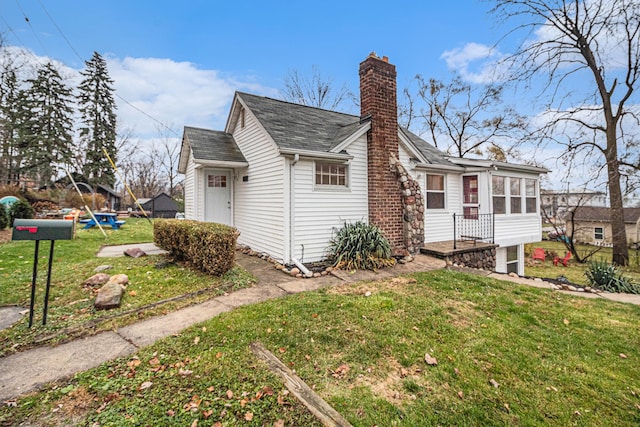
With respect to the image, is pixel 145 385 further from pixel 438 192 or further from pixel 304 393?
pixel 438 192

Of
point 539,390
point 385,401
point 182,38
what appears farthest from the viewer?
point 182,38

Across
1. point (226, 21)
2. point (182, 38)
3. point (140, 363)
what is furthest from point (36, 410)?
point (182, 38)

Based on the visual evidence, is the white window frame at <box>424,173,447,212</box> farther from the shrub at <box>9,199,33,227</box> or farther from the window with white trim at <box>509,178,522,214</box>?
the shrub at <box>9,199,33,227</box>

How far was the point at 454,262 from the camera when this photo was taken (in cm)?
829

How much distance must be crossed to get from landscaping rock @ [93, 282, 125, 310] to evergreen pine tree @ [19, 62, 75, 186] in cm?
2581

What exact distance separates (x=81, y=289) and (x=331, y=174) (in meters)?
5.82

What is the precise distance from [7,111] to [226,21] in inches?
891

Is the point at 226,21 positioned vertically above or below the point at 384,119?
→ above

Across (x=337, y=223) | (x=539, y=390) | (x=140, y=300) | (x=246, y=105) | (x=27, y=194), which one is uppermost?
(x=246, y=105)

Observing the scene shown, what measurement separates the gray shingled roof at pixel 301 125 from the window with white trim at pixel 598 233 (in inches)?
1293

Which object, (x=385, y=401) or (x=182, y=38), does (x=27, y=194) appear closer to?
(x=182, y=38)

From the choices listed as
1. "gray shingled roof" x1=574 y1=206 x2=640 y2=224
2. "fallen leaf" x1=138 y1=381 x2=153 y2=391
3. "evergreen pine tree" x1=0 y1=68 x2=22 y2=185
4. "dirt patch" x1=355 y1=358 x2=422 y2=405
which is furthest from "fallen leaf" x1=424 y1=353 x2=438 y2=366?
"gray shingled roof" x1=574 y1=206 x2=640 y2=224

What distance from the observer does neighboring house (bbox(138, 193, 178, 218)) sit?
24.4 meters

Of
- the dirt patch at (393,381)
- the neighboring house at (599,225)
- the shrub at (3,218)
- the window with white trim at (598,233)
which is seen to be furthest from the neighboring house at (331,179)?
the window with white trim at (598,233)
